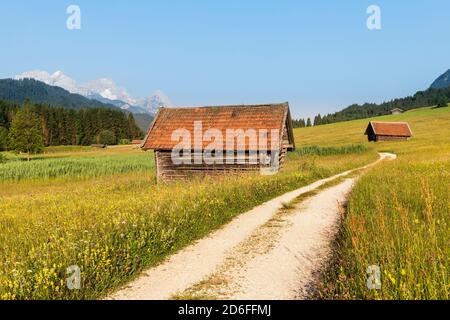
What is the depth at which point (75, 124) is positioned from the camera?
117812 millimetres

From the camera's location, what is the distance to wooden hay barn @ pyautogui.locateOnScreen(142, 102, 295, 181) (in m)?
23.5

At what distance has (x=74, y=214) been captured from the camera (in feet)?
35.7

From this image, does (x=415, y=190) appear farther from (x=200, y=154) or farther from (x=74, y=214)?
(x=200, y=154)

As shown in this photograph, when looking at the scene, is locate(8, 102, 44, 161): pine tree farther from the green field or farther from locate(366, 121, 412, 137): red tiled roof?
locate(366, 121, 412, 137): red tiled roof

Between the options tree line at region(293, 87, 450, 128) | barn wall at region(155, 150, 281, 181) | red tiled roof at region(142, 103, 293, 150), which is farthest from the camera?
tree line at region(293, 87, 450, 128)

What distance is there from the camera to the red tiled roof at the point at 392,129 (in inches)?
2975

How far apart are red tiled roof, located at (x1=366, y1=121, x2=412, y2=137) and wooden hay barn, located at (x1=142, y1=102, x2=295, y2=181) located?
185 feet

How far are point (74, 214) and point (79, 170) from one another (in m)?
24.5

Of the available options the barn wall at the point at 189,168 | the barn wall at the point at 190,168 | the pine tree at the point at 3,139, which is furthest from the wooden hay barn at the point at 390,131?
the pine tree at the point at 3,139

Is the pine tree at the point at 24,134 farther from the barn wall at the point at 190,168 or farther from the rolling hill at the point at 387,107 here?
the rolling hill at the point at 387,107

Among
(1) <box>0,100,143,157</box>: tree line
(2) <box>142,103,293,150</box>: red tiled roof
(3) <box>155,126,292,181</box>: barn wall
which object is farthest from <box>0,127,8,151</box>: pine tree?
(3) <box>155,126,292,181</box>: barn wall

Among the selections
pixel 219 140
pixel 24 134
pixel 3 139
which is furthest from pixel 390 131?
pixel 3 139

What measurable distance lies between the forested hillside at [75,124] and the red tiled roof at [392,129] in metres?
81.1
